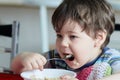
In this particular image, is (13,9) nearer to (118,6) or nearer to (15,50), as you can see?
(15,50)

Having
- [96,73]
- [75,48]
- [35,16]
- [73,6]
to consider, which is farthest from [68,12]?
[35,16]

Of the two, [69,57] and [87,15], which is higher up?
[87,15]

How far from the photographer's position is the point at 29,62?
1.04 metres

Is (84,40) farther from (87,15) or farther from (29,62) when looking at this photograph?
(29,62)

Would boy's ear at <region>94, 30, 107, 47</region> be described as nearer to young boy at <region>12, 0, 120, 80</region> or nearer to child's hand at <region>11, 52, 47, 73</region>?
young boy at <region>12, 0, 120, 80</region>

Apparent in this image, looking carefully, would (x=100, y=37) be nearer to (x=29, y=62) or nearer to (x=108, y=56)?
(x=108, y=56)

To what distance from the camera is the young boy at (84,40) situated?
1.00 m

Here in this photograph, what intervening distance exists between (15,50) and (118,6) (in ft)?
2.12

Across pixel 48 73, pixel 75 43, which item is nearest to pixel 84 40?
pixel 75 43

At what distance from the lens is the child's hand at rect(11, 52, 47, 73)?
0.98 m

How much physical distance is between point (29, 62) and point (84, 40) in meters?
0.21

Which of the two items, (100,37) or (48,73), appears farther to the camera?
(100,37)

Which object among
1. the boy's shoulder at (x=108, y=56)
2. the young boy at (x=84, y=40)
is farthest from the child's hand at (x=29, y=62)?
the boy's shoulder at (x=108, y=56)

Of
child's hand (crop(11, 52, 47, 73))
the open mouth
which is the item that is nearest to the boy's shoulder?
the open mouth
